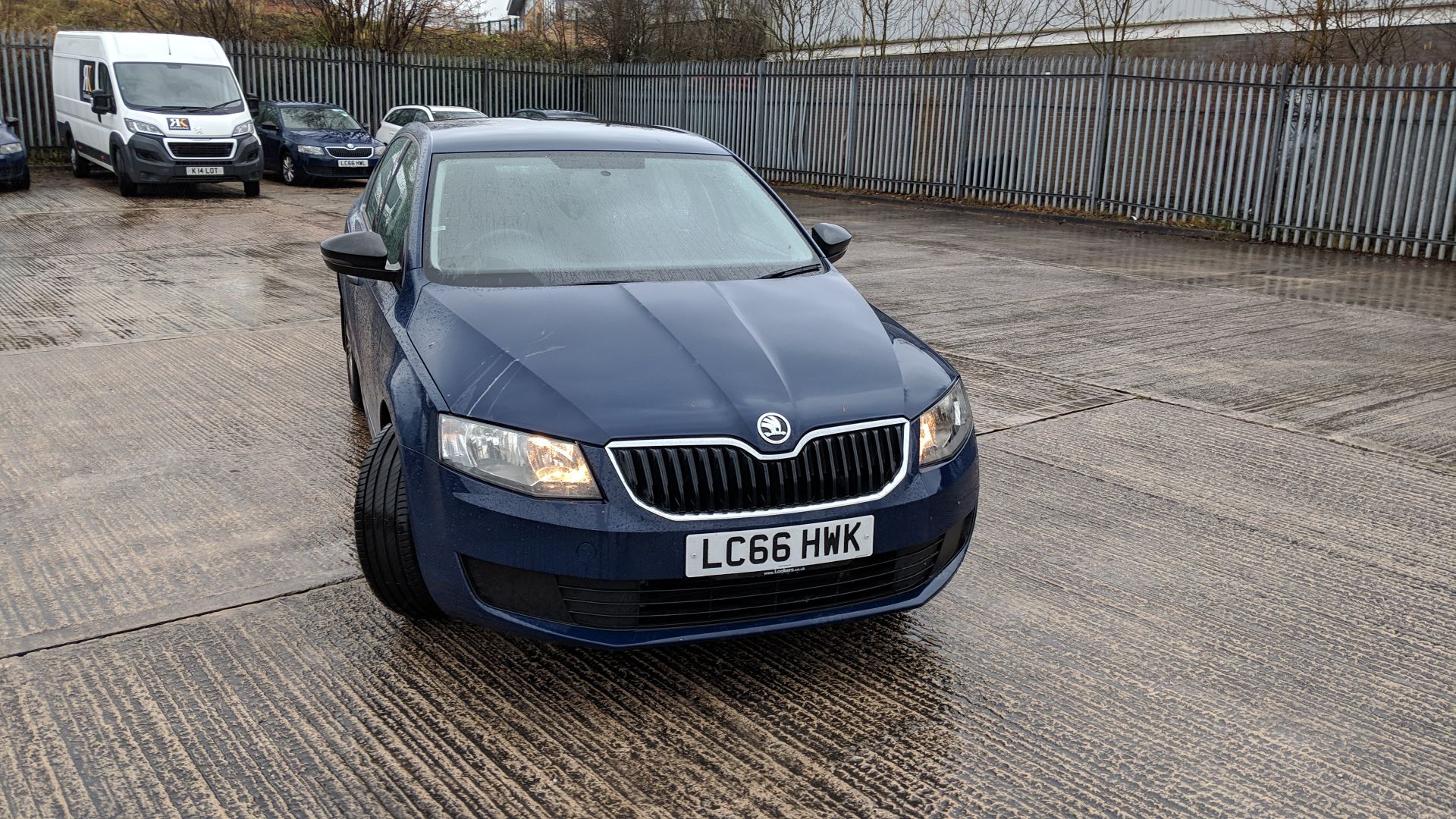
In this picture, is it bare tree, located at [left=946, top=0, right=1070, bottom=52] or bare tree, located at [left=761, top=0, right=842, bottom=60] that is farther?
bare tree, located at [left=761, top=0, right=842, bottom=60]

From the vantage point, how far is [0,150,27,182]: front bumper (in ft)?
56.1

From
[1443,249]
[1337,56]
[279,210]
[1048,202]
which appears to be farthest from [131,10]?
[1443,249]

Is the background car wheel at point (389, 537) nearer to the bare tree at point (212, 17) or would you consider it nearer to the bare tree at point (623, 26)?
the bare tree at point (212, 17)

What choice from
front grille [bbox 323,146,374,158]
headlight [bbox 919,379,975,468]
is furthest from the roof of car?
front grille [bbox 323,146,374,158]

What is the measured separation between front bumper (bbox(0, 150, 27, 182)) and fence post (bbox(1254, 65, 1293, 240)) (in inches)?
676

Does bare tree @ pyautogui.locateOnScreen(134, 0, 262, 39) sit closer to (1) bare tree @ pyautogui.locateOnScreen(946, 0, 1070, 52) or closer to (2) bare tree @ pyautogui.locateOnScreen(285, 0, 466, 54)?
(2) bare tree @ pyautogui.locateOnScreen(285, 0, 466, 54)

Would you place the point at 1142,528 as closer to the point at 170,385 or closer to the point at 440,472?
the point at 440,472

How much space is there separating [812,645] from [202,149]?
1656 centimetres

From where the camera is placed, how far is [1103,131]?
58.3 ft

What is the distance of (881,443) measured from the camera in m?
3.31

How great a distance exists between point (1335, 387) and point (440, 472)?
600 cm

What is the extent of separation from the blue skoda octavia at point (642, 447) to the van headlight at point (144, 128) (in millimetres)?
15071

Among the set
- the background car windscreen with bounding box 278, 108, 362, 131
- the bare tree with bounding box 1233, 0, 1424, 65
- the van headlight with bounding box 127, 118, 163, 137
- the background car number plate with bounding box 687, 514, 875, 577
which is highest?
the bare tree with bounding box 1233, 0, 1424, 65

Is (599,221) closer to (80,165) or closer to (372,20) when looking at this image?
(80,165)
